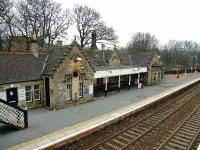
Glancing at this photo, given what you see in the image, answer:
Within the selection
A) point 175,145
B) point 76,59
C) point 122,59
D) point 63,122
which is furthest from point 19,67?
point 122,59

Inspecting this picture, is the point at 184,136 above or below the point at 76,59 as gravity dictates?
below

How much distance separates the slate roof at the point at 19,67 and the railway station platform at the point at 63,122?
3208 mm

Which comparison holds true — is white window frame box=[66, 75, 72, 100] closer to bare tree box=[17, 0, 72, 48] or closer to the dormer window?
the dormer window

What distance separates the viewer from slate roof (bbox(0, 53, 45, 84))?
731 inches

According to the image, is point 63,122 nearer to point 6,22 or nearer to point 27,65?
point 27,65

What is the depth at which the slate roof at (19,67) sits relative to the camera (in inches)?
731

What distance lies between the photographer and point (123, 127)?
15.4 metres

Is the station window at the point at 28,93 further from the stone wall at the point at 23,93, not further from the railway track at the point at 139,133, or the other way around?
the railway track at the point at 139,133

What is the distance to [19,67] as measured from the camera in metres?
20.1

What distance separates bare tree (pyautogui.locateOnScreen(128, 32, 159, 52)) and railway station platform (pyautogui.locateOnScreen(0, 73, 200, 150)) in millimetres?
55633

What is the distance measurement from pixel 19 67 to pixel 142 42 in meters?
63.5

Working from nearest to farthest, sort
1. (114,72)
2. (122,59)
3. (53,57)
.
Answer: (53,57), (114,72), (122,59)

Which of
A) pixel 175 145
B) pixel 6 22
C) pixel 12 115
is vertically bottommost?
pixel 175 145

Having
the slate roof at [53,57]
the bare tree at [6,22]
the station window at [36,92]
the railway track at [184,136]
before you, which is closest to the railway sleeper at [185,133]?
the railway track at [184,136]
